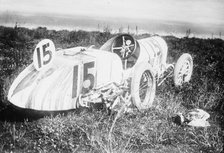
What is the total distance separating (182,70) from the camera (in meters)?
5.90

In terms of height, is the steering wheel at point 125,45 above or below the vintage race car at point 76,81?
above

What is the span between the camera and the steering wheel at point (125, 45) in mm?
4852

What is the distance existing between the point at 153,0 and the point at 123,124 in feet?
7.07

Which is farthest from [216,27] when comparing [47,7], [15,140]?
[15,140]

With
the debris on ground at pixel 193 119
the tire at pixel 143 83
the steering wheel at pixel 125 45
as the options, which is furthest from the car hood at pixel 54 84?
the debris on ground at pixel 193 119

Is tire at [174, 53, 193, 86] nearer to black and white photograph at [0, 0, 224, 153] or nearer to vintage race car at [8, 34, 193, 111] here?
black and white photograph at [0, 0, 224, 153]

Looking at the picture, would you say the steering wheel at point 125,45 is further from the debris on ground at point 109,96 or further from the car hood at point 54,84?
the car hood at point 54,84

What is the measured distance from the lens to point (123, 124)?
404 cm

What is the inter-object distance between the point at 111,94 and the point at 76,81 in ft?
1.90

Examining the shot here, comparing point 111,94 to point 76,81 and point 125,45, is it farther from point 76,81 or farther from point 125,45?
point 125,45

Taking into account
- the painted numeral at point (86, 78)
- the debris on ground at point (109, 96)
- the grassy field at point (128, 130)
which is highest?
the painted numeral at point (86, 78)

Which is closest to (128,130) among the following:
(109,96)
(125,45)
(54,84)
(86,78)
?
(109,96)

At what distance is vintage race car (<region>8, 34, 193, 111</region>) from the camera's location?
3652 mm

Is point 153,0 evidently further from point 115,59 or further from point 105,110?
point 105,110
